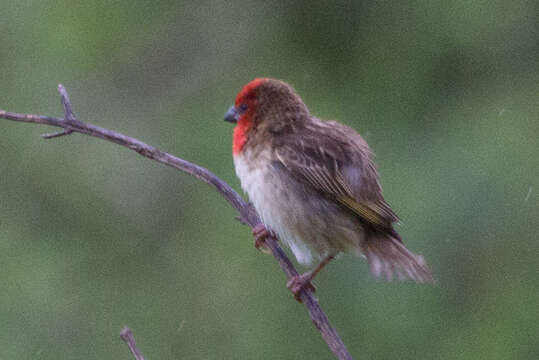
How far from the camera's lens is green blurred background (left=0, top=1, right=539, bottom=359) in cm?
637

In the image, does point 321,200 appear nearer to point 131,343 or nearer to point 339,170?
point 339,170

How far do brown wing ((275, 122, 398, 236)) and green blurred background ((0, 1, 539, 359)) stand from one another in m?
1.57

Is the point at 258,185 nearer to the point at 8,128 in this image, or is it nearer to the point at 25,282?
the point at 25,282

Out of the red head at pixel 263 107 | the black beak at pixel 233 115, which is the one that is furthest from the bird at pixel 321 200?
the black beak at pixel 233 115

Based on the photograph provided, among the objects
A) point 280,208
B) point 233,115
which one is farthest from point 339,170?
point 233,115

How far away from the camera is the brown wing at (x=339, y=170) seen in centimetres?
450

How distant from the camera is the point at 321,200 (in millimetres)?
4629

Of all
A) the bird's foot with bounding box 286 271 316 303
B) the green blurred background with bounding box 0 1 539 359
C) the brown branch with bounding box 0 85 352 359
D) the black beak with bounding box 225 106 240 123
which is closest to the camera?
the brown branch with bounding box 0 85 352 359

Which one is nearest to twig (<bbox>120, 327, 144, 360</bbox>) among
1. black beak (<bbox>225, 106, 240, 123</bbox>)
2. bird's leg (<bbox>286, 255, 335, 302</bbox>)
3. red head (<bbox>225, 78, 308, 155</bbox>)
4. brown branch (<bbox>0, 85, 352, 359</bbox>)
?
brown branch (<bbox>0, 85, 352, 359</bbox>)

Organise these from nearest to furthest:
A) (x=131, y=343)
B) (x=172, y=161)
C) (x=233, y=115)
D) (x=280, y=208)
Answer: (x=131, y=343) → (x=172, y=161) → (x=280, y=208) → (x=233, y=115)

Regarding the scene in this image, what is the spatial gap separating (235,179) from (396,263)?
2324 mm

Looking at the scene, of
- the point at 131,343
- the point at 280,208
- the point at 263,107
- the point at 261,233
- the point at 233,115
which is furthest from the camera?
the point at 233,115

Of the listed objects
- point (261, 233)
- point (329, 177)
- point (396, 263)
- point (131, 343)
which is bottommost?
point (396, 263)

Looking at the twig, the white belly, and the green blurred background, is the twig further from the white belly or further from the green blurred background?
the green blurred background
